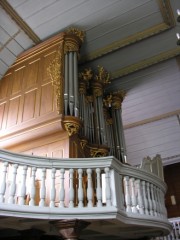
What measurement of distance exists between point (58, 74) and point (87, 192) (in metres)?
3.48

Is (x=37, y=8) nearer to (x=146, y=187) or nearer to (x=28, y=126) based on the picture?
(x=28, y=126)

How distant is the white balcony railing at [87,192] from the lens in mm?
4293

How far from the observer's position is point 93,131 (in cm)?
756

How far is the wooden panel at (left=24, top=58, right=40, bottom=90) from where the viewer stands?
301 inches

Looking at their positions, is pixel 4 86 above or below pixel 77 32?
below

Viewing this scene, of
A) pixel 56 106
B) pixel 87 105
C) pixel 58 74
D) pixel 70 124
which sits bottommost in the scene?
pixel 70 124

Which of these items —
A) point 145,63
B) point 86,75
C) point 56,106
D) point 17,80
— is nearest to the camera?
point 56,106

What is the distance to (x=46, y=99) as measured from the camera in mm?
7039

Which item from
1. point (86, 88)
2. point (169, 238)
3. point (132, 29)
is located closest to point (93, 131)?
point (86, 88)

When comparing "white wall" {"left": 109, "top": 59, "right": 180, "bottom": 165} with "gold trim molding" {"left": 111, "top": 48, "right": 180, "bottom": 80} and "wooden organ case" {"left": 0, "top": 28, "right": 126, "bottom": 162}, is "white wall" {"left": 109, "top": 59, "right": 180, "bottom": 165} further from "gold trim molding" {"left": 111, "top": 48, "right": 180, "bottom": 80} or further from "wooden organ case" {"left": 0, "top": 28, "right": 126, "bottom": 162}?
"wooden organ case" {"left": 0, "top": 28, "right": 126, "bottom": 162}

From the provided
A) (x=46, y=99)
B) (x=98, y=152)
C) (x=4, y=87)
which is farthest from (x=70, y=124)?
(x=4, y=87)

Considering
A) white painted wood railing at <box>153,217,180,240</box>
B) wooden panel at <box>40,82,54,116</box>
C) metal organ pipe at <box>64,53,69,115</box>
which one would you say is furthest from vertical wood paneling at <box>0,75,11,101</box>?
white painted wood railing at <box>153,217,180,240</box>

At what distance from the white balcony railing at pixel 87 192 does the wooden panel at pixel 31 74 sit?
3.12m

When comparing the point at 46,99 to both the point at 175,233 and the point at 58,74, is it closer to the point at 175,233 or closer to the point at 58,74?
the point at 58,74
